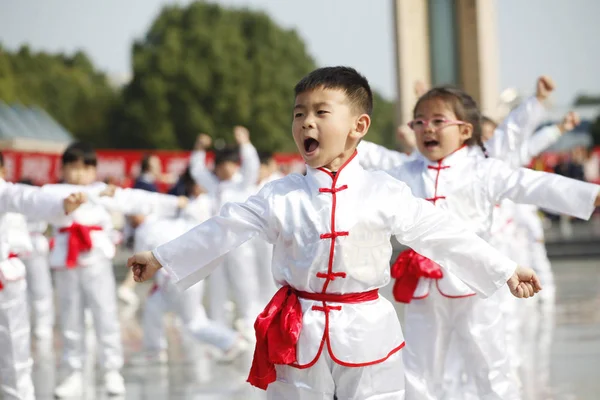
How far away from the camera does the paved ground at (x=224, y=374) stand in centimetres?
611

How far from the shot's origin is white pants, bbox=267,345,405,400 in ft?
10.9

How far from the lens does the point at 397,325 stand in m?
3.52

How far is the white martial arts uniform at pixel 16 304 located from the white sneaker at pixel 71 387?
1.02 m

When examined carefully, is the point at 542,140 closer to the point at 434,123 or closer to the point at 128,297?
the point at 434,123

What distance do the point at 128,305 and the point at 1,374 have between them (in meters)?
6.41

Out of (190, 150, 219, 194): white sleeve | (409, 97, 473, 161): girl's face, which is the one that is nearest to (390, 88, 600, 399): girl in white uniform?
(409, 97, 473, 161): girl's face

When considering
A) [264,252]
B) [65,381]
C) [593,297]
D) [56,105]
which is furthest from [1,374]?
[56,105]

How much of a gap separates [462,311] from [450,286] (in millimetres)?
165

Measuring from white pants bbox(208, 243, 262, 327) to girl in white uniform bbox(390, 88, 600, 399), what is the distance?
3.96 meters

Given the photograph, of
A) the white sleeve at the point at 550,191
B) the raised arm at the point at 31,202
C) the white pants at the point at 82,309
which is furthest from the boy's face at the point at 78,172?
the white sleeve at the point at 550,191

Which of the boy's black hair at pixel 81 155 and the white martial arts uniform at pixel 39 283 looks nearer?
the boy's black hair at pixel 81 155

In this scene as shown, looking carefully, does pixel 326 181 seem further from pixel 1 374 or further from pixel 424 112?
pixel 1 374

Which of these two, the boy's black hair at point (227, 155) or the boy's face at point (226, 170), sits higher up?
the boy's black hair at point (227, 155)

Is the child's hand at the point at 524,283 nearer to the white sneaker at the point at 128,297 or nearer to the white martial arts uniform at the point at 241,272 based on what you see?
the white martial arts uniform at the point at 241,272
